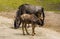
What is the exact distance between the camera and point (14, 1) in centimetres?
4672

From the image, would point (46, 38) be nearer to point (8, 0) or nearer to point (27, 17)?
point (27, 17)

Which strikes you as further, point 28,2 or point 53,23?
point 28,2

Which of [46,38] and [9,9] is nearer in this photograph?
[46,38]

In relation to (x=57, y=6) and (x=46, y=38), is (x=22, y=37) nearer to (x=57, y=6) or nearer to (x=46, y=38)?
(x=46, y=38)

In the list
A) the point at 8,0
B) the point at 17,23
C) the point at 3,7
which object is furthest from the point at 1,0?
the point at 17,23

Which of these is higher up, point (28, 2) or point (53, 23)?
point (28, 2)

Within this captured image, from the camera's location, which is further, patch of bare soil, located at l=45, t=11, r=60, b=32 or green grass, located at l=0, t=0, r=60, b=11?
green grass, located at l=0, t=0, r=60, b=11

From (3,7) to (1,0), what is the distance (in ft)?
16.5

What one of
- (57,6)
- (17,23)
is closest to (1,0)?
(57,6)

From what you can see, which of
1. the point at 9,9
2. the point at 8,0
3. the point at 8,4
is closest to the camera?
the point at 9,9

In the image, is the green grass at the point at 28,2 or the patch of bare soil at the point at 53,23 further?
the green grass at the point at 28,2

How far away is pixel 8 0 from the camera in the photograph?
1842 inches

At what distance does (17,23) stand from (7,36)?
400cm

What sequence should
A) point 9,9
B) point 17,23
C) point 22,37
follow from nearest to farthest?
point 22,37
point 17,23
point 9,9
